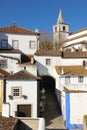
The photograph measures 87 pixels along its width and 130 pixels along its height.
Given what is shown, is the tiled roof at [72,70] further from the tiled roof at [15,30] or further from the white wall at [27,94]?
the white wall at [27,94]

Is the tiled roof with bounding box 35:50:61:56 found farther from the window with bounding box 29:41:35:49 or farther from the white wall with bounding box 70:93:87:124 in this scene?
the white wall with bounding box 70:93:87:124

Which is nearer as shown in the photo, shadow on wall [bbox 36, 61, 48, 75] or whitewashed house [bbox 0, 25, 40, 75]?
whitewashed house [bbox 0, 25, 40, 75]

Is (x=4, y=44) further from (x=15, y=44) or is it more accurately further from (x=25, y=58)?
(x=25, y=58)

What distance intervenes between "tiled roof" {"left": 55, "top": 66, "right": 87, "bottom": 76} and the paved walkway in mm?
3955

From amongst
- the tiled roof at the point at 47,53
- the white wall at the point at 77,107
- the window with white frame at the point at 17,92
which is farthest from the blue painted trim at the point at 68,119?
the tiled roof at the point at 47,53

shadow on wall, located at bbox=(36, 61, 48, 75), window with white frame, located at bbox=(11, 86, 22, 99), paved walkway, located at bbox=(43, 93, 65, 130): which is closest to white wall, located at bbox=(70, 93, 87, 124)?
paved walkway, located at bbox=(43, 93, 65, 130)

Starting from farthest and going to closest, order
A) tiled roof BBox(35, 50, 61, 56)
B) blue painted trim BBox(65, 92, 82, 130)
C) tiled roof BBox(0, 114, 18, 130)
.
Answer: tiled roof BBox(35, 50, 61, 56) → blue painted trim BBox(65, 92, 82, 130) → tiled roof BBox(0, 114, 18, 130)

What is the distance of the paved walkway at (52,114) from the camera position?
96.0 ft

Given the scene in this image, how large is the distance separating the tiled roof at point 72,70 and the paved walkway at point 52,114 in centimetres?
395

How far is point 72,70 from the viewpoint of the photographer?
41.1 meters

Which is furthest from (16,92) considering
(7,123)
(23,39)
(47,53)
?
(23,39)

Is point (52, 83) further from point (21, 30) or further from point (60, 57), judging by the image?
point (21, 30)

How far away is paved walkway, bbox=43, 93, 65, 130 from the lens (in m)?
29.3

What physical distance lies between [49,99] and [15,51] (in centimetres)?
907
